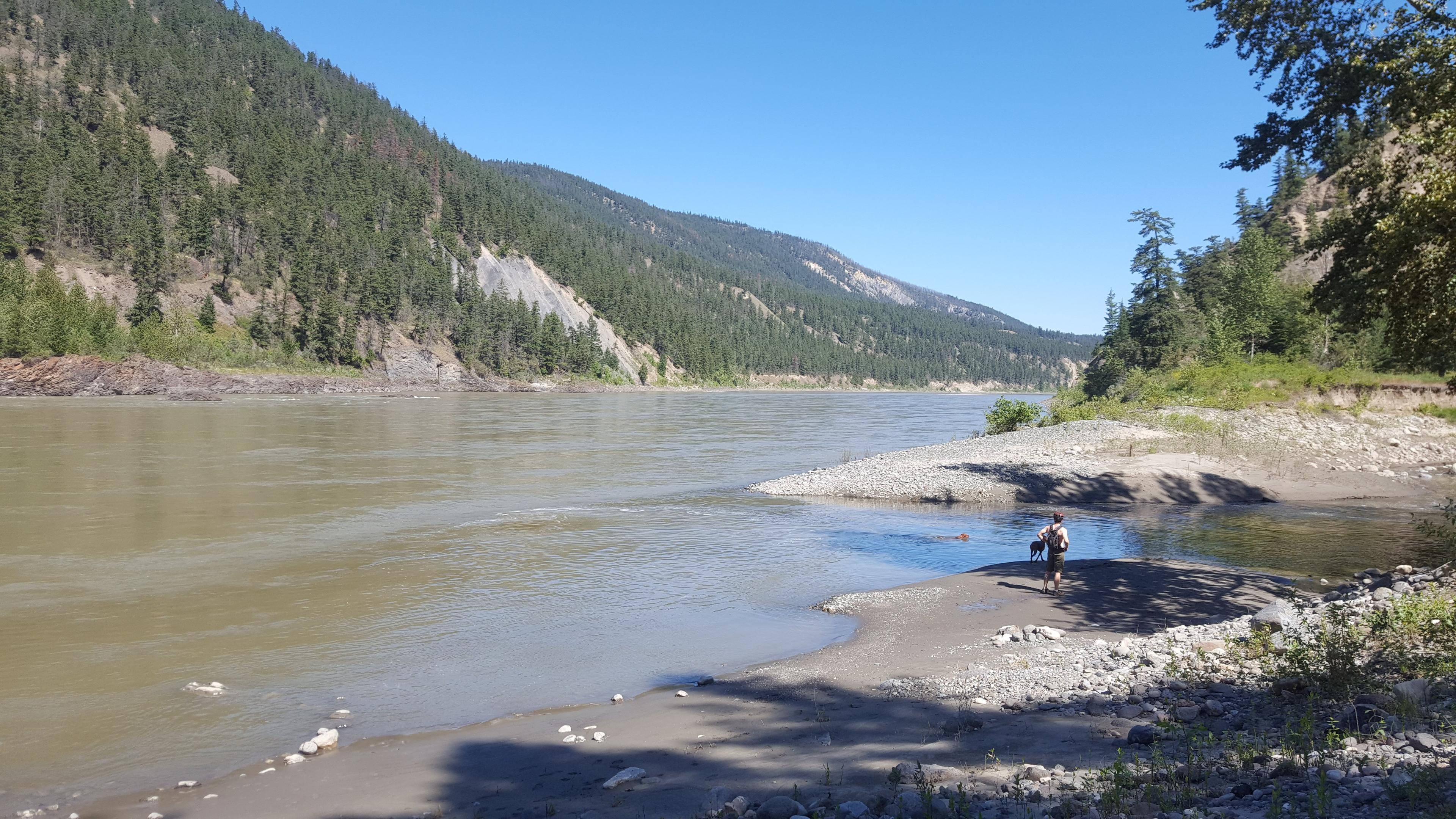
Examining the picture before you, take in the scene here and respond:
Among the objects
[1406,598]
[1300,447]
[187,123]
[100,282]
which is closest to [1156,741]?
[1406,598]

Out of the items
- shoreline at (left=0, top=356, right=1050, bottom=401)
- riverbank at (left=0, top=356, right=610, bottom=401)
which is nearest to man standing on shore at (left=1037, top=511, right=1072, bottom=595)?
shoreline at (left=0, top=356, right=1050, bottom=401)

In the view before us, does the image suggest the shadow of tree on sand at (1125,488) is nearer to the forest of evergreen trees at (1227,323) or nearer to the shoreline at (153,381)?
the forest of evergreen trees at (1227,323)

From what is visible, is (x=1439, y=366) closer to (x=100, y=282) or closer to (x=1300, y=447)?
(x=1300, y=447)

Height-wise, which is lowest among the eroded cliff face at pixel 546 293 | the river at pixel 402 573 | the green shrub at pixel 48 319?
the river at pixel 402 573

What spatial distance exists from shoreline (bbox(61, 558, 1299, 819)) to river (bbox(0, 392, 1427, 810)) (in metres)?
0.67

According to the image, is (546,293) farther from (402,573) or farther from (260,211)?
(402,573)

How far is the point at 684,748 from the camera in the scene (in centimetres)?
819

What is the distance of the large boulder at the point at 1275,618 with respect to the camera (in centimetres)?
1015

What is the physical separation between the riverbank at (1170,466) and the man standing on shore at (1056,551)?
37.8 ft

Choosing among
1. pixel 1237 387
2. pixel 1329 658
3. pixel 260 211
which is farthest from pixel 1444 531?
pixel 260 211

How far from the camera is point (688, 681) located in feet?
35.7

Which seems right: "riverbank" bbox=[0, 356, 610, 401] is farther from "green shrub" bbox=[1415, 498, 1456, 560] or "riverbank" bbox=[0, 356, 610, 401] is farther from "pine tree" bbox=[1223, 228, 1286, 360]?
"pine tree" bbox=[1223, 228, 1286, 360]

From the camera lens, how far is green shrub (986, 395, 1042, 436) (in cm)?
4281

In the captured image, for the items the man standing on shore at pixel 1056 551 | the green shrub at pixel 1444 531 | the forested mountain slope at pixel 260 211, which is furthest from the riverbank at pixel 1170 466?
the forested mountain slope at pixel 260 211
